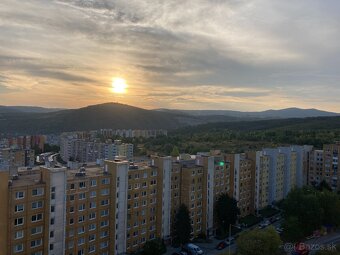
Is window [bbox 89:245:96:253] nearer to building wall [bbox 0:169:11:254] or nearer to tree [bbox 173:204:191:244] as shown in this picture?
building wall [bbox 0:169:11:254]

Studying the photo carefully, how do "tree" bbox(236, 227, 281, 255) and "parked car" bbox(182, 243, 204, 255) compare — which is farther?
"parked car" bbox(182, 243, 204, 255)

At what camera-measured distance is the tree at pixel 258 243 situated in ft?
105

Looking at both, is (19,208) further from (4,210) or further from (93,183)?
(93,183)

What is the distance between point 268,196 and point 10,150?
69.4 meters

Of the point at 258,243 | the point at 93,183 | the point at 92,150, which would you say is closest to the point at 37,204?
the point at 93,183

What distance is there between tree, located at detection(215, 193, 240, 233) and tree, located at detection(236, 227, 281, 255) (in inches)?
442

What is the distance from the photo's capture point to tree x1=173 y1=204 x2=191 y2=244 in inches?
1559

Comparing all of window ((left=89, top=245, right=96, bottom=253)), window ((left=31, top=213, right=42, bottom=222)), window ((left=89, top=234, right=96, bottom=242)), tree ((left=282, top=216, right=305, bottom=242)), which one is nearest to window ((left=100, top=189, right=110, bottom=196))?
window ((left=89, top=234, right=96, bottom=242))

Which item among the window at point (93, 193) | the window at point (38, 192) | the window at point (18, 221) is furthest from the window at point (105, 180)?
the window at point (18, 221)

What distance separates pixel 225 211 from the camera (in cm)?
4466

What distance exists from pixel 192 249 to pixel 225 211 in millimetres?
8003

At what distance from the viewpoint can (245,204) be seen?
5381cm

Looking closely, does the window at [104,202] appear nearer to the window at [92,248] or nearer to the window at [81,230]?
the window at [81,230]

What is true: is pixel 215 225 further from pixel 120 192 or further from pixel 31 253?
pixel 31 253
